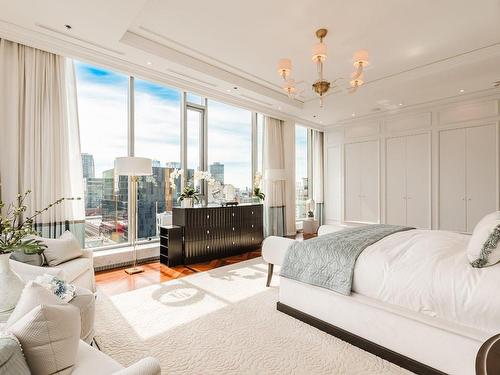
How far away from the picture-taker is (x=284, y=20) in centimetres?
304

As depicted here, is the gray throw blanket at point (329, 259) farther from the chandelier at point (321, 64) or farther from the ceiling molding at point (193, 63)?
the ceiling molding at point (193, 63)

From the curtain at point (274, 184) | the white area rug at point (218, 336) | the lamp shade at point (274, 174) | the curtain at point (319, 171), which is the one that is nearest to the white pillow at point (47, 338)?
the white area rug at point (218, 336)

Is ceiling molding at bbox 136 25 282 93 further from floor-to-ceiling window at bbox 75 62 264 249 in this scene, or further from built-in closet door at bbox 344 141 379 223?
built-in closet door at bbox 344 141 379 223

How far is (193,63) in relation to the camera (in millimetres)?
3949

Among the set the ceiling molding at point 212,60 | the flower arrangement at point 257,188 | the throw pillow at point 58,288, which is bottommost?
the throw pillow at point 58,288

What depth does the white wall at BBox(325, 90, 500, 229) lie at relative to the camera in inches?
195

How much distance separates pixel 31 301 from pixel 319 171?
23.1 feet

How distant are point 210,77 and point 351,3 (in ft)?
7.27

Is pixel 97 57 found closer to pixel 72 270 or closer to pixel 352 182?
pixel 72 270

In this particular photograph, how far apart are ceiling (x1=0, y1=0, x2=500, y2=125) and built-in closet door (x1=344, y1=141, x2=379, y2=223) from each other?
1.97 metres

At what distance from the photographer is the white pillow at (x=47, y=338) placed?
37.2 inches

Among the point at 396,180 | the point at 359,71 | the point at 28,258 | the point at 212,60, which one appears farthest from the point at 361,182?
the point at 28,258

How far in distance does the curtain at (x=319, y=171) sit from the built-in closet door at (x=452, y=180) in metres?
2.77

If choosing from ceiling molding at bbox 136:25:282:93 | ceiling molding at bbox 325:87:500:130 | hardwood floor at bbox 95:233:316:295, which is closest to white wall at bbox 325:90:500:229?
ceiling molding at bbox 325:87:500:130
